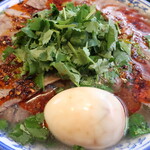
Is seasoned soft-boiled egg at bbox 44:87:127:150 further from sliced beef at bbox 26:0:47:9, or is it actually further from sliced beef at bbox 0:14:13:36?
sliced beef at bbox 26:0:47:9

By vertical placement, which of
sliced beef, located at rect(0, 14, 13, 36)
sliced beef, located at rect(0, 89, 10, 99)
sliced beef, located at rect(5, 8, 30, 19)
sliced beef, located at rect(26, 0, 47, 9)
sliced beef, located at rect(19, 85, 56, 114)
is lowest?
sliced beef, located at rect(19, 85, 56, 114)

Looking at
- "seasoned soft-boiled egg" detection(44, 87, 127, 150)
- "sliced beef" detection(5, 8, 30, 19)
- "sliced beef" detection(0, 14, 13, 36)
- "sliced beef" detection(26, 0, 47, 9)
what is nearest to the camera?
"seasoned soft-boiled egg" detection(44, 87, 127, 150)

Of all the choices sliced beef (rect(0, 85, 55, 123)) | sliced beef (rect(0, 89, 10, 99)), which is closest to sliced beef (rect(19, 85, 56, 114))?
sliced beef (rect(0, 85, 55, 123))

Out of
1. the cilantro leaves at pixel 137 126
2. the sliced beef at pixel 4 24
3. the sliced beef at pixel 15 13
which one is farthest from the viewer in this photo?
the sliced beef at pixel 15 13

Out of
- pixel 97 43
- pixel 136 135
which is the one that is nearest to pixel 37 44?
pixel 97 43

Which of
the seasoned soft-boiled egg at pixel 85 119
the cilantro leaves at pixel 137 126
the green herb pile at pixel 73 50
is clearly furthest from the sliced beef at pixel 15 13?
the cilantro leaves at pixel 137 126

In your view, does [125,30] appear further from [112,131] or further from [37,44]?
[112,131]

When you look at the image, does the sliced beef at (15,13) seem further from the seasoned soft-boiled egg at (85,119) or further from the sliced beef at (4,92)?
the seasoned soft-boiled egg at (85,119)

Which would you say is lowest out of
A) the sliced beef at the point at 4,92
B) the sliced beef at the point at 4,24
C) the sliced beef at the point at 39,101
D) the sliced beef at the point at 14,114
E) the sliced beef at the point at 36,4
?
the sliced beef at the point at 14,114
